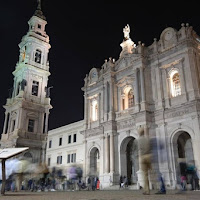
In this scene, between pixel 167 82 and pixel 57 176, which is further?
pixel 57 176

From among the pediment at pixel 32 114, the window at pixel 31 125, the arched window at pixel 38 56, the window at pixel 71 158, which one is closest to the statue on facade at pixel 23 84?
the pediment at pixel 32 114

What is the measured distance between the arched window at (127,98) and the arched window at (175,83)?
5.66 m

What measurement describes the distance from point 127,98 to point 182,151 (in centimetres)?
914

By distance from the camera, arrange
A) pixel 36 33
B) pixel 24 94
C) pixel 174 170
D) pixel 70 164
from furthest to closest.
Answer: pixel 36 33 → pixel 24 94 → pixel 70 164 → pixel 174 170

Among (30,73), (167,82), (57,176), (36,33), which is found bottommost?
(57,176)

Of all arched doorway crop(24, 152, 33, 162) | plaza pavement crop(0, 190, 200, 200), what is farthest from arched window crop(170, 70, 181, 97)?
arched doorway crop(24, 152, 33, 162)

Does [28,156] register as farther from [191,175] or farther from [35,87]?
[191,175]

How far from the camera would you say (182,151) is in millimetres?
25969

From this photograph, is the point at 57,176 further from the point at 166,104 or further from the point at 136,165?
the point at 166,104

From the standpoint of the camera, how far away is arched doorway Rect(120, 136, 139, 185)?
28031mm

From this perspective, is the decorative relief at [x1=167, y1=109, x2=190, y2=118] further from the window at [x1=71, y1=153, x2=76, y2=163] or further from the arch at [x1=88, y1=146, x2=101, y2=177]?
the window at [x1=71, y1=153, x2=76, y2=163]

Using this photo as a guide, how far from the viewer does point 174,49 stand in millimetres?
26266

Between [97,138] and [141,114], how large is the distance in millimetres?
8052

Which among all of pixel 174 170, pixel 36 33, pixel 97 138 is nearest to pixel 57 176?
pixel 97 138
